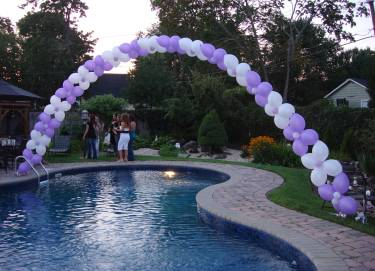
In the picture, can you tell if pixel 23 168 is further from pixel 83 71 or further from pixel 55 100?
pixel 83 71

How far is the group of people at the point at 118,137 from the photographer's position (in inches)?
607

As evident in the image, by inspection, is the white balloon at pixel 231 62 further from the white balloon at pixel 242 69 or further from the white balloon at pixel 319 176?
the white balloon at pixel 319 176

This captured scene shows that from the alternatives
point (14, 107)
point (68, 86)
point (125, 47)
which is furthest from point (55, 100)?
point (14, 107)

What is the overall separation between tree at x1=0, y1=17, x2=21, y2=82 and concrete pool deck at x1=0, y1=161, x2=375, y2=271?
25.0 meters

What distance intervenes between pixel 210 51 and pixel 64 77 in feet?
84.4

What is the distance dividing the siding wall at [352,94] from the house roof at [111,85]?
62.3 feet

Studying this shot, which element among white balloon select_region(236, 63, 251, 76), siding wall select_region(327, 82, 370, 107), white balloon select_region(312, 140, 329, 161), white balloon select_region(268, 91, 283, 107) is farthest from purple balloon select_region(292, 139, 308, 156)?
siding wall select_region(327, 82, 370, 107)

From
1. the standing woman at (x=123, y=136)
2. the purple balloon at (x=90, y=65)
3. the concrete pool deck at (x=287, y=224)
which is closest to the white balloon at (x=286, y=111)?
the concrete pool deck at (x=287, y=224)

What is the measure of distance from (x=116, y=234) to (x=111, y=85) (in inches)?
1554

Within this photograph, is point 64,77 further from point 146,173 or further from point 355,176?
point 355,176

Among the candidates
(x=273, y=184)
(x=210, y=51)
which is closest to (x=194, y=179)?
→ (x=273, y=184)

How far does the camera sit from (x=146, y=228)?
7.48 meters

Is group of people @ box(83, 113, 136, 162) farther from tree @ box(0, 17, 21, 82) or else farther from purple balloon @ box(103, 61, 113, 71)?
tree @ box(0, 17, 21, 82)

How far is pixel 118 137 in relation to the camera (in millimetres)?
16375
